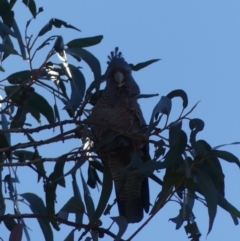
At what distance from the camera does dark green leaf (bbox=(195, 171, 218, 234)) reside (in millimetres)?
1968

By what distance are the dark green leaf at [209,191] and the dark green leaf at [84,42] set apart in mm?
594

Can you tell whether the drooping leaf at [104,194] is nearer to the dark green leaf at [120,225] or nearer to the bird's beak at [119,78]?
the dark green leaf at [120,225]

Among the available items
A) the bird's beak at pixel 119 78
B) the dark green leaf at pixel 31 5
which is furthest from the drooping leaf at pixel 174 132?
the bird's beak at pixel 119 78

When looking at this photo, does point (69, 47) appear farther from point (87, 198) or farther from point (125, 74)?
point (125, 74)

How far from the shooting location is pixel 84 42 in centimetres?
235

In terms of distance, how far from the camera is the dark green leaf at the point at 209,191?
1.97 meters

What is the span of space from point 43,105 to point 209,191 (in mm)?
819

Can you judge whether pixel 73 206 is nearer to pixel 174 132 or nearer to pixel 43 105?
pixel 174 132

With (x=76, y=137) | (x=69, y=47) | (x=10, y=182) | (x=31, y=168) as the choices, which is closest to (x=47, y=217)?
(x=31, y=168)

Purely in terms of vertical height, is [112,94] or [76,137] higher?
[112,94]

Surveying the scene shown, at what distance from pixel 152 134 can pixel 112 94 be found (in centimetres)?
97

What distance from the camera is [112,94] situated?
117 inches

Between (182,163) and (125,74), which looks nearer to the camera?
(182,163)

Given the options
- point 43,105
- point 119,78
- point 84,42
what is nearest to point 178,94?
point 84,42
